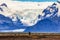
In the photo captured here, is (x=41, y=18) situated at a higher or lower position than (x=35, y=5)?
lower

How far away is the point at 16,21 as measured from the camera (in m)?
3.17

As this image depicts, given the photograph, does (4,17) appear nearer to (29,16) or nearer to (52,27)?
(29,16)

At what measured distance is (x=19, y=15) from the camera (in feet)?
10.5

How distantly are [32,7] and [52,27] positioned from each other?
428 millimetres

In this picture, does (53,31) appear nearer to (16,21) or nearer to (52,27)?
(52,27)

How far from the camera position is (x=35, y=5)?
3213mm

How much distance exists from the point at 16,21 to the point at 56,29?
61 cm

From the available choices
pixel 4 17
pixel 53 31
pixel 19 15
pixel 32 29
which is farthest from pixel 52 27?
pixel 4 17

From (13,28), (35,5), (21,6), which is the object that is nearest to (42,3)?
(35,5)

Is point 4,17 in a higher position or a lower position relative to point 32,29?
higher

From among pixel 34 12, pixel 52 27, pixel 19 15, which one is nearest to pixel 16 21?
pixel 19 15

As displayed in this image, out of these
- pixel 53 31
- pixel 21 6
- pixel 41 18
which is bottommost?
pixel 53 31

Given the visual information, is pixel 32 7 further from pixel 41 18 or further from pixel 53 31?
pixel 53 31

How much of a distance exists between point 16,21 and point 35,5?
38 cm
